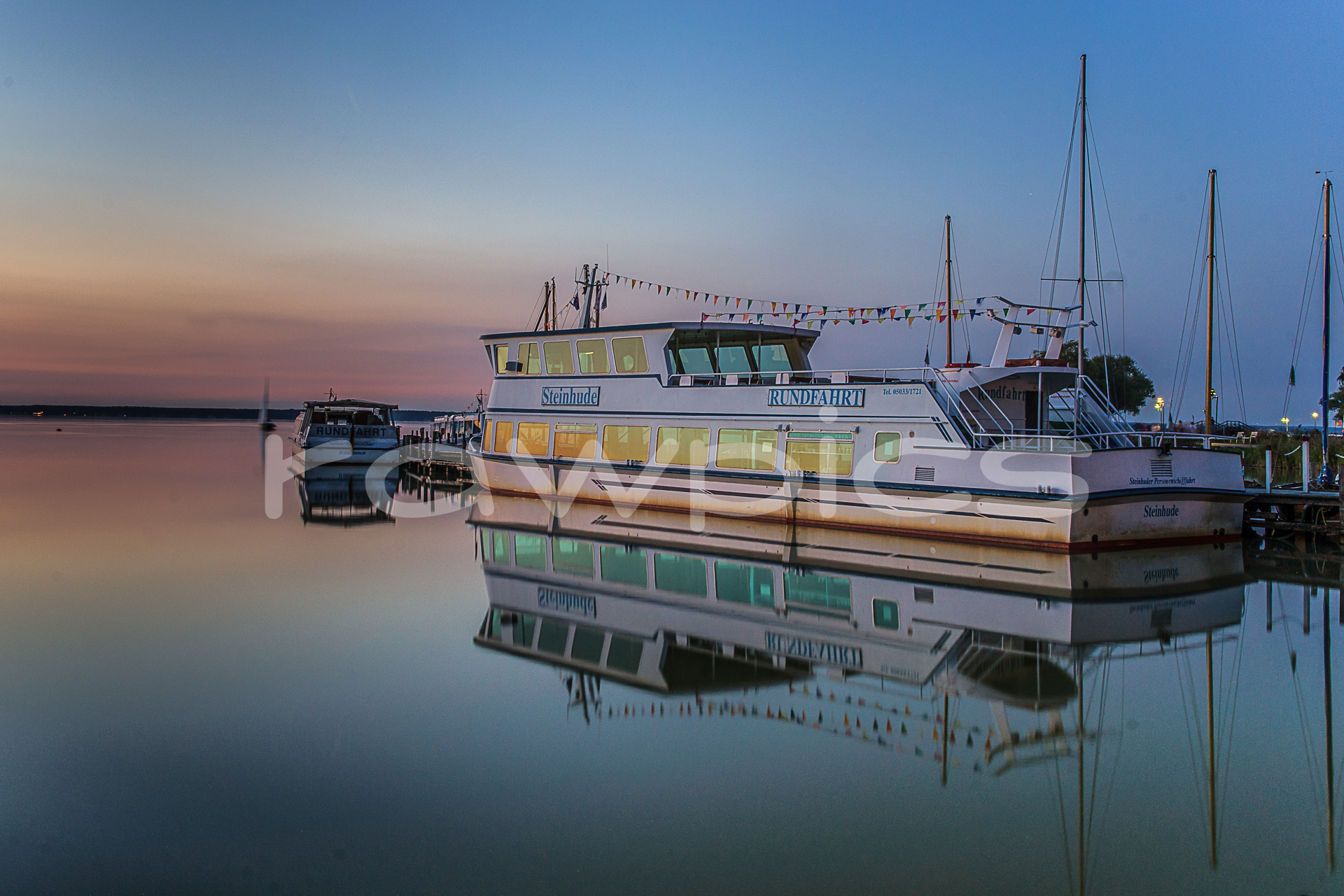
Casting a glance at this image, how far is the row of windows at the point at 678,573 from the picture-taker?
38.9 feet

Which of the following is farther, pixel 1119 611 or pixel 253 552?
pixel 253 552

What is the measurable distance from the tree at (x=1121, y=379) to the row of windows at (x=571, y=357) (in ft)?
90.3

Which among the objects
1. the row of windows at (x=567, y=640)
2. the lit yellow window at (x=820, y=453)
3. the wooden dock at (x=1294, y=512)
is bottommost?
the row of windows at (x=567, y=640)

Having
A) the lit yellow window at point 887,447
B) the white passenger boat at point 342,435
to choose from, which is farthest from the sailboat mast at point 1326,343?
the white passenger boat at point 342,435

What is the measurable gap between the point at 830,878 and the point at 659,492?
15832 mm

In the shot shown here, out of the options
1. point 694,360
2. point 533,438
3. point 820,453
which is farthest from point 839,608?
point 533,438

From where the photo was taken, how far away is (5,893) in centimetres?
437

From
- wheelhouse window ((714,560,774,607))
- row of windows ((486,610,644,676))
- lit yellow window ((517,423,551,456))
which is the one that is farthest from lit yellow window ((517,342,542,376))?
row of windows ((486,610,644,676))

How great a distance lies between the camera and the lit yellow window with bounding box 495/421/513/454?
2368cm

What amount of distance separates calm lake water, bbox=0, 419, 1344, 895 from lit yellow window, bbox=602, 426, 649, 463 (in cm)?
616

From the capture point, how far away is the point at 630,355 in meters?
20.8

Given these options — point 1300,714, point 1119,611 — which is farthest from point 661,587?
point 1300,714

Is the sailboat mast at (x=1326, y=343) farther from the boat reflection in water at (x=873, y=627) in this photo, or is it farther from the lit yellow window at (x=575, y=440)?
the lit yellow window at (x=575, y=440)

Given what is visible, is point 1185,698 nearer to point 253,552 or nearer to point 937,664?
point 937,664
